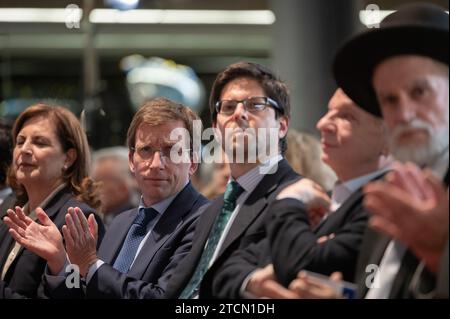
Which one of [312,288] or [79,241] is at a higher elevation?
[312,288]

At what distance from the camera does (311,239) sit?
257 cm

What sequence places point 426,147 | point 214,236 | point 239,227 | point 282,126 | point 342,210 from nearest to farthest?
point 426,147
point 342,210
point 239,227
point 214,236
point 282,126

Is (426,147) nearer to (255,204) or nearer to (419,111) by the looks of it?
(419,111)

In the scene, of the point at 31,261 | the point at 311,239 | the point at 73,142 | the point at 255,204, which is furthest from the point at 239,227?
the point at 73,142

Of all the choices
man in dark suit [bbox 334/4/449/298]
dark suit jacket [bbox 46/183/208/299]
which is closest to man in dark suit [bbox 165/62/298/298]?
dark suit jacket [bbox 46/183/208/299]

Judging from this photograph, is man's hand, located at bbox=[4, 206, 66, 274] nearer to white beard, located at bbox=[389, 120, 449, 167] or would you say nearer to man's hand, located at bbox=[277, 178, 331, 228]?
man's hand, located at bbox=[277, 178, 331, 228]

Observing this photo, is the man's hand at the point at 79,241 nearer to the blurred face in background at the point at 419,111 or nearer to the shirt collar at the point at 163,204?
the shirt collar at the point at 163,204

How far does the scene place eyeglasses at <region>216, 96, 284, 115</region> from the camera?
3133mm

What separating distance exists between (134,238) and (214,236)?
58cm

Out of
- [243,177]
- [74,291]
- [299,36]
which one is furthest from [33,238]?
[299,36]

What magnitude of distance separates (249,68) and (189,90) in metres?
7.25

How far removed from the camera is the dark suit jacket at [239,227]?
2945 mm

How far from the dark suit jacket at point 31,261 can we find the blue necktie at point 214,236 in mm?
708
